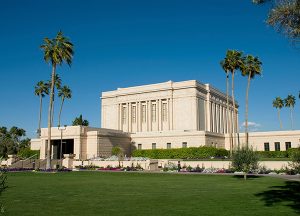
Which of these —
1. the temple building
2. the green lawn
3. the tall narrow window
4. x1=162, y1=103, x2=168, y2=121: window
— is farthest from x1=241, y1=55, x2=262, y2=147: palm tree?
the green lawn

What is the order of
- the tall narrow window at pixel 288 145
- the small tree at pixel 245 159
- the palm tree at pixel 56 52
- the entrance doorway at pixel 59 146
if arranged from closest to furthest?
→ the small tree at pixel 245 159 < the palm tree at pixel 56 52 < the tall narrow window at pixel 288 145 < the entrance doorway at pixel 59 146

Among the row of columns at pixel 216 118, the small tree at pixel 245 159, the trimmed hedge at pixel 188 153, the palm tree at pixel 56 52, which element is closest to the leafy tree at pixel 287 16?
the small tree at pixel 245 159

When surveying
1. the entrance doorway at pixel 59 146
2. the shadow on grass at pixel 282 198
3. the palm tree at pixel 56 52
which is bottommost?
the shadow on grass at pixel 282 198

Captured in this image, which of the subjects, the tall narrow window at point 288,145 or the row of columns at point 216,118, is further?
the row of columns at point 216,118

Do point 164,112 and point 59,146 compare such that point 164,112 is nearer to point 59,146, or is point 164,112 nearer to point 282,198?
point 59,146

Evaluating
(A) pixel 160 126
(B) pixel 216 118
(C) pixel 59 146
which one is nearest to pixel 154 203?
(C) pixel 59 146

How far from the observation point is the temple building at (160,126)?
64812 mm

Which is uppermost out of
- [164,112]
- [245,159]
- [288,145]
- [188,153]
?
[164,112]

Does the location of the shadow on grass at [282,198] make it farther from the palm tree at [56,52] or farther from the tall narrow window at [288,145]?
the tall narrow window at [288,145]

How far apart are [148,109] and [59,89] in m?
23.1

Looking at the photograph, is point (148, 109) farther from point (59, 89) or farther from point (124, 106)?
point (59, 89)

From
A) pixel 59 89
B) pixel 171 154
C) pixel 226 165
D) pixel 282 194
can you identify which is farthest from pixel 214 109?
pixel 282 194

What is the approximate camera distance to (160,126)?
81312mm

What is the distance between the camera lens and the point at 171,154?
6212cm
